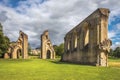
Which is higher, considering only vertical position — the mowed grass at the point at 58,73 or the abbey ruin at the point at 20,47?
the abbey ruin at the point at 20,47

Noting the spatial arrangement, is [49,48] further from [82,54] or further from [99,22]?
[99,22]

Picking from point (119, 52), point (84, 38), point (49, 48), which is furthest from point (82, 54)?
point (119, 52)

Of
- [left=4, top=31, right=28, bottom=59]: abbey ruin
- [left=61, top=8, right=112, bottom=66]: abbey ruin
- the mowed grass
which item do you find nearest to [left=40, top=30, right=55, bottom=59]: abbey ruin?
[left=4, top=31, right=28, bottom=59]: abbey ruin

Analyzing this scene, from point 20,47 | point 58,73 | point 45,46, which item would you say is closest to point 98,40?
point 58,73

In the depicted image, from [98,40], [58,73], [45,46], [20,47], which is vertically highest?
[98,40]

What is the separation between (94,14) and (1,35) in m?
25.7

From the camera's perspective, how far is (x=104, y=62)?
2416 centimetres

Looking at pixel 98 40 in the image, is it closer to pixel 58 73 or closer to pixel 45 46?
pixel 58 73

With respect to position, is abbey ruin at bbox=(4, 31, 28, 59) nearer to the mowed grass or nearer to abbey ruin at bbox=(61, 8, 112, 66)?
abbey ruin at bbox=(61, 8, 112, 66)

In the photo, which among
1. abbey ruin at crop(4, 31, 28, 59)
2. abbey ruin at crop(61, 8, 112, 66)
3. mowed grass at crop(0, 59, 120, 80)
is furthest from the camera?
abbey ruin at crop(4, 31, 28, 59)

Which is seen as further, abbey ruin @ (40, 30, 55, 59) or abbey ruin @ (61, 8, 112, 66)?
abbey ruin @ (40, 30, 55, 59)

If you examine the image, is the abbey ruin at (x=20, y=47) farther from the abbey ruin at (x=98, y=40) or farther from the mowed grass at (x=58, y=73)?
the mowed grass at (x=58, y=73)

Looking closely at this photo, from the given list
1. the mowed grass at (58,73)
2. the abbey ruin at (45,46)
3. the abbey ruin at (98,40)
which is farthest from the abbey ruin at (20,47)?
the mowed grass at (58,73)

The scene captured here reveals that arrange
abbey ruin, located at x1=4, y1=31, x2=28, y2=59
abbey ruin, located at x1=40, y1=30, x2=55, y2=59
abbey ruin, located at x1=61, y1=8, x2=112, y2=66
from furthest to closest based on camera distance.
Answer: abbey ruin, located at x1=40, y1=30, x2=55, y2=59 → abbey ruin, located at x1=4, y1=31, x2=28, y2=59 → abbey ruin, located at x1=61, y1=8, x2=112, y2=66
